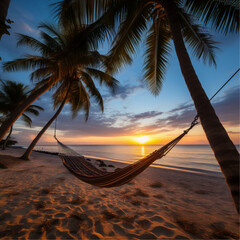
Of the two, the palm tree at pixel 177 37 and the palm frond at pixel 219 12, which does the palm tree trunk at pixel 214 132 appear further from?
the palm frond at pixel 219 12

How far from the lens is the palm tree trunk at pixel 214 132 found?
0.78 meters

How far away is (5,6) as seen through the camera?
3.47ft

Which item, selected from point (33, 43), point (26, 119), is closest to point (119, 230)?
point (33, 43)

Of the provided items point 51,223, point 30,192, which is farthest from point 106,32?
point 30,192

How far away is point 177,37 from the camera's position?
1433mm

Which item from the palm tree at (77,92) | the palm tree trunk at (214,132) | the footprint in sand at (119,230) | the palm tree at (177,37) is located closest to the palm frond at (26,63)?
the palm tree at (77,92)

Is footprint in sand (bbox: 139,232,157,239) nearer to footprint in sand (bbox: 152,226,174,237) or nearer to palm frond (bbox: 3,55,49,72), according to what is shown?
footprint in sand (bbox: 152,226,174,237)

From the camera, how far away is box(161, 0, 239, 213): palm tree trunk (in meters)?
0.78

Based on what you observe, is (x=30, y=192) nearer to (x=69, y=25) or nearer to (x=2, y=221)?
(x=2, y=221)

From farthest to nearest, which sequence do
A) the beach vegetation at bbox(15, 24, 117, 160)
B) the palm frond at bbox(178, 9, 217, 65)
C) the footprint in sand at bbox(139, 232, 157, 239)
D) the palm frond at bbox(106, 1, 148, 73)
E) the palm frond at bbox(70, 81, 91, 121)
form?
the palm frond at bbox(70, 81, 91, 121) → the beach vegetation at bbox(15, 24, 117, 160) → the palm frond at bbox(178, 9, 217, 65) → the palm frond at bbox(106, 1, 148, 73) → the footprint in sand at bbox(139, 232, 157, 239)

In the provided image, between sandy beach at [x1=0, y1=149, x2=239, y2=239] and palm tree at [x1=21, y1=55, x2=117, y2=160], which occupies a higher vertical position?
palm tree at [x1=21, y1=55, x2=117, y2=160]

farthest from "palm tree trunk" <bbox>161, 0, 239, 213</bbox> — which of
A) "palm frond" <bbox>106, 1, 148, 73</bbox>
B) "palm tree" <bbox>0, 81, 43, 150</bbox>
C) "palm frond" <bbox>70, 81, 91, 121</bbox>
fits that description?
"palm tree" <bbox>0, 81, 43, 150</bbox>

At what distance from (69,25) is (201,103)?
2388mm

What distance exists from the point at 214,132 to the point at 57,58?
2396mm
